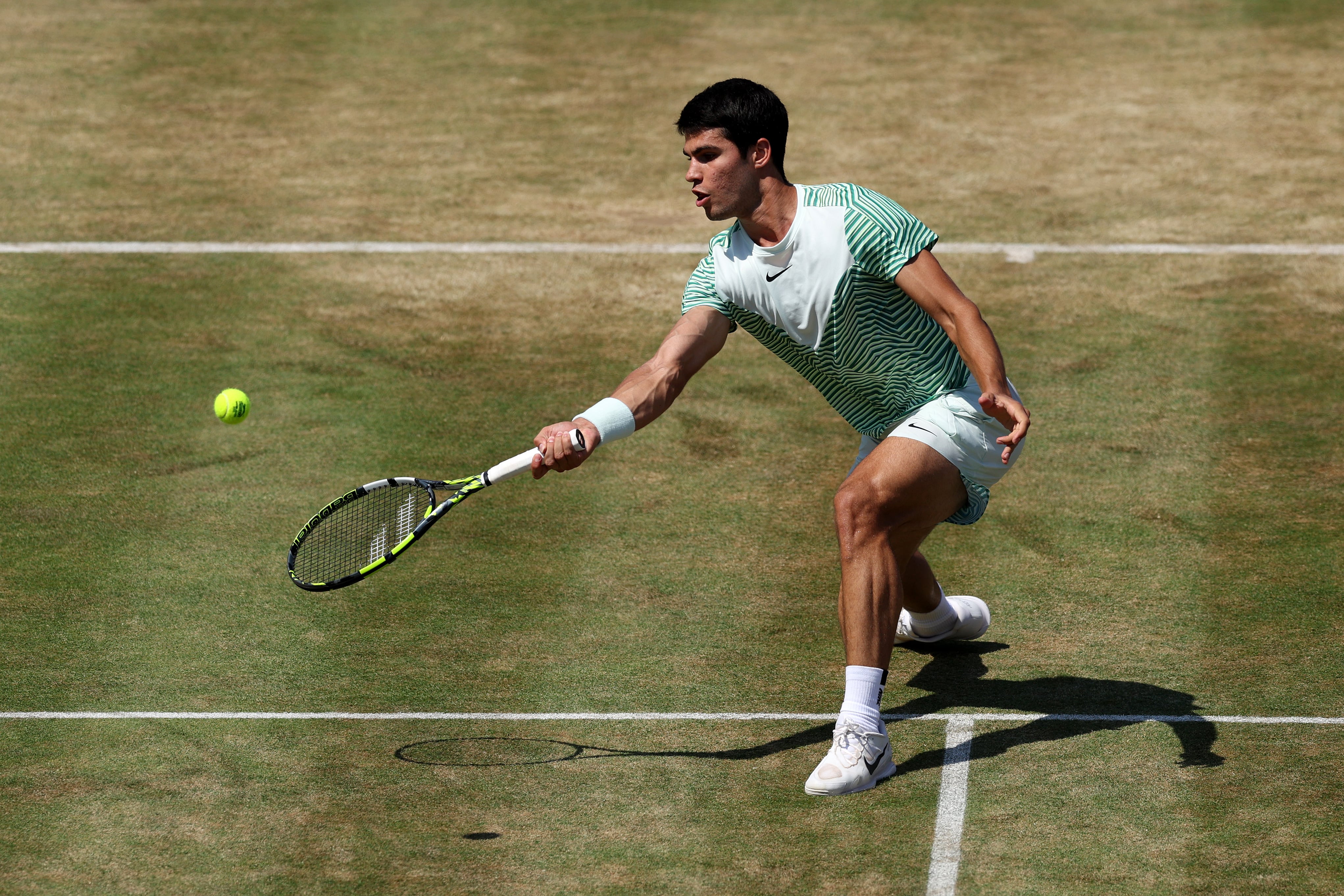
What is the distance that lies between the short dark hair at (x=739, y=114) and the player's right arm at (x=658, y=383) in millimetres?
600

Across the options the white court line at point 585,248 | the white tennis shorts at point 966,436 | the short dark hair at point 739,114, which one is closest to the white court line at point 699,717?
the white tennis shorts at point 966,436

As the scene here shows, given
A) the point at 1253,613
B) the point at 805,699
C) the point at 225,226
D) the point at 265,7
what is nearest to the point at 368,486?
the point at 805,699

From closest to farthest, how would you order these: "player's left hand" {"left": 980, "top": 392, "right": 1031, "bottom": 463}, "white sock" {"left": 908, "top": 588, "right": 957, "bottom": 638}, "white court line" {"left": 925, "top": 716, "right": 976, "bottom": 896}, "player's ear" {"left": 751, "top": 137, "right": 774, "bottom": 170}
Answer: "white court line" {"left": 925, "top": 716, "right": 976, "bottom": 896} → "player's left hand" {"left": 980, "top": 392, "right": 1031, "bottom": 463} → "player's ear" {"left": 751, "top": 137, "right": 774, "bottom": 170} → "white sock" {"left": 908, "top": 588, "right": 957, "bottom": 638}

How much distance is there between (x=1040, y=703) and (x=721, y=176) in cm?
225

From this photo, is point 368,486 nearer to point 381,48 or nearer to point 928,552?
point 928,552

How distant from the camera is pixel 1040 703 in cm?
687

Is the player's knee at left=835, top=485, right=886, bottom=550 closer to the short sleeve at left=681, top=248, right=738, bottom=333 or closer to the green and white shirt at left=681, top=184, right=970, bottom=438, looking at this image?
the green and white shirt at left=681, top=184, right=970, bottom=438

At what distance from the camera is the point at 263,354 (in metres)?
10.4

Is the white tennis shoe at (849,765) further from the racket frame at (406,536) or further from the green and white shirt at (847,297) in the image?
the racket frame at (406,536)

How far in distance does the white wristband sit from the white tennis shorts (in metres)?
0.79

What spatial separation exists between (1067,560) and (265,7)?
32.9 feet

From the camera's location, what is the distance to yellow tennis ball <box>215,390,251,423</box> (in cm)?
932

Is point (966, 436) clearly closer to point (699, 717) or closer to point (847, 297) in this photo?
point (847, 297)

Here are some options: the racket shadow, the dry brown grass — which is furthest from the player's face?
the dry brown grass
